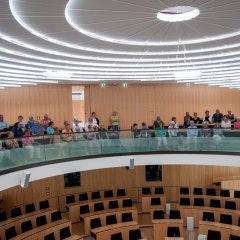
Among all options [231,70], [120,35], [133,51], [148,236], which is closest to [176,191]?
[148,236]

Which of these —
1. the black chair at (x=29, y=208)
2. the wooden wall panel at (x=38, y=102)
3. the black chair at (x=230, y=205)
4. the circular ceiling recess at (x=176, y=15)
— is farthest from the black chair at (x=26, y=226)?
the circular ceiling recess at (x=176, y=15)

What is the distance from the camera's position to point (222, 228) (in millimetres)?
12008

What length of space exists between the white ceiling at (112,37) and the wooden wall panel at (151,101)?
674cm

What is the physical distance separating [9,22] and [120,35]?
3058 mm

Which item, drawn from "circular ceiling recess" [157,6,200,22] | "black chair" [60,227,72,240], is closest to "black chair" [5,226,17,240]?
"black chair" [60,227,72,240]

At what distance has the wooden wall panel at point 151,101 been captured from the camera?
794 inches

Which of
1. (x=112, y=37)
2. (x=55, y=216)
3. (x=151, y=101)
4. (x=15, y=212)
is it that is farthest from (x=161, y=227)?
(x=151, y=101)

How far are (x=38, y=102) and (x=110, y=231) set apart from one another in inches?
363

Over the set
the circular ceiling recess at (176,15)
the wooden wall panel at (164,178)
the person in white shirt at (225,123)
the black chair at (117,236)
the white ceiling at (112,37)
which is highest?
the circular ceiling recess at (176,15)

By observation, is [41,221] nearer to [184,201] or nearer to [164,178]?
[184,201]

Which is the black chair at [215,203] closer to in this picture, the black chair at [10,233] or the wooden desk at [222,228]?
the wooden desk at [222,228]

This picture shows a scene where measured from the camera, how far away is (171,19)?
7.19m

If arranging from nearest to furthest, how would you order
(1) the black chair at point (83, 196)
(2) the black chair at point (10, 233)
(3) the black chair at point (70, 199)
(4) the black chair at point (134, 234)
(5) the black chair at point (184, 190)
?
(2) the black chair at point (10, 233) < (4) the black chair at point (134, 234) < (3) the black chair at point (70, 199) < (1) the black chair at point (83, 196) < (5) the black chair at point (184, 190)

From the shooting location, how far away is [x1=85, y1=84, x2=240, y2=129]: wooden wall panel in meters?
20.2
